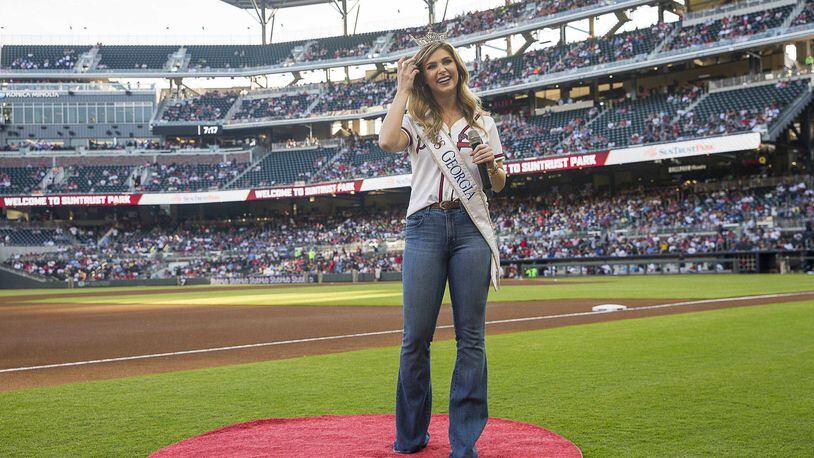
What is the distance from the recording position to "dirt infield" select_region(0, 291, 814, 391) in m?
8.91

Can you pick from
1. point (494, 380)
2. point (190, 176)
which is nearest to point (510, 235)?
point (190, 176)

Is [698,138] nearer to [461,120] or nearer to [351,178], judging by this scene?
[351,178]

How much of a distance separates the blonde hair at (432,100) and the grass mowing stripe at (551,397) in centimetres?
195

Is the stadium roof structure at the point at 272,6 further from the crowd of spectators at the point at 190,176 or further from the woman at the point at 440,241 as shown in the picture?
the woman at the point at 440,241

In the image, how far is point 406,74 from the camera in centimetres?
421

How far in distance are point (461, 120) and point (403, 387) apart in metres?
1.55

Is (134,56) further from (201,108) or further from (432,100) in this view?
(432,100)

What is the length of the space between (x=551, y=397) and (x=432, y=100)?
2554 millimetres

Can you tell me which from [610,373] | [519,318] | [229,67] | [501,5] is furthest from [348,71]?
[610,373]

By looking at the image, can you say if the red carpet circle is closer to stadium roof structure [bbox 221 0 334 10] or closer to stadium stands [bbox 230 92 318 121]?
stadium stands [bbox 230 92 318 121]

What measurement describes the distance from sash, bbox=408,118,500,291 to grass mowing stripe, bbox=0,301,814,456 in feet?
3.95

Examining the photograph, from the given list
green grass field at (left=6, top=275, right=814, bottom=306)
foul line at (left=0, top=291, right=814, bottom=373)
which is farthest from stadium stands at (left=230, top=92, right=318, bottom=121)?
foul line at (left=0, top=291, right=814, bottom=373)

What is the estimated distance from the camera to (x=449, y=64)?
4320 millimetres

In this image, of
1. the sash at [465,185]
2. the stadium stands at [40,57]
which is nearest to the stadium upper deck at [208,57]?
the stadium stands at [40,57]
